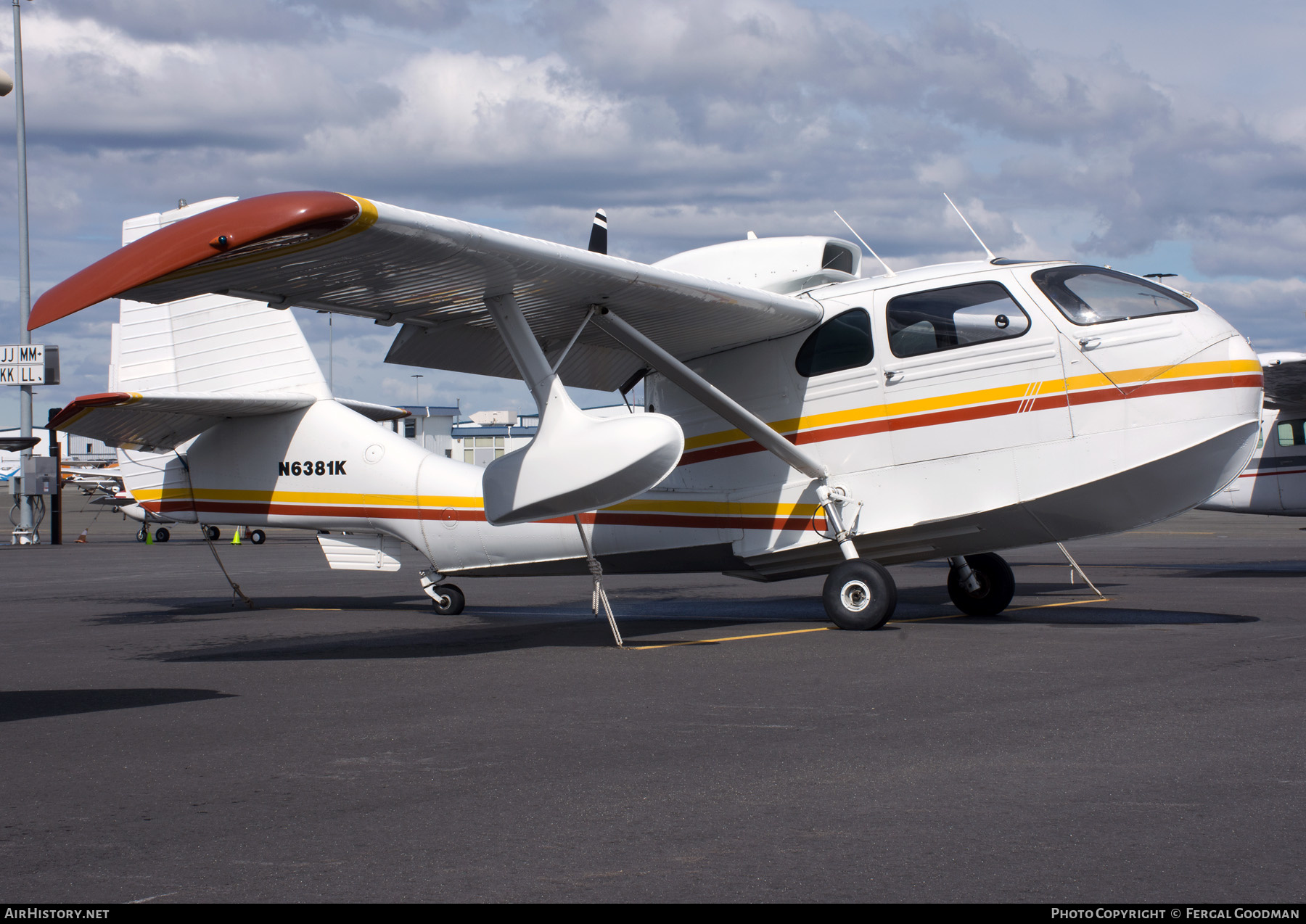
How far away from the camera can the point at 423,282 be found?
884 cm

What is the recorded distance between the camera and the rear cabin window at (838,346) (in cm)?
1012

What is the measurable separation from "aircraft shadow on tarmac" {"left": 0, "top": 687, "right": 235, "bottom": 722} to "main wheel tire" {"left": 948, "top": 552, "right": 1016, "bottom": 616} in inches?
286

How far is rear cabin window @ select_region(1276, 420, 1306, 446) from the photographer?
61.4ft

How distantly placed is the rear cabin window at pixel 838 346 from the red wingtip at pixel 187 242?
4957mm

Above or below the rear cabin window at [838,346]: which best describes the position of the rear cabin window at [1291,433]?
below

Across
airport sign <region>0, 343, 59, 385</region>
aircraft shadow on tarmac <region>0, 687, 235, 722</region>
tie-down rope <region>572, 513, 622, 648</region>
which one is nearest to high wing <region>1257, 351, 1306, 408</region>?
tie-down rope <region>572, 513, 622, 648</region>

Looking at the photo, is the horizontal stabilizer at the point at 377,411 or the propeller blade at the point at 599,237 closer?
the propeller blade at the point at 599,237

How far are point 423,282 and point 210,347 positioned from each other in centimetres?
581

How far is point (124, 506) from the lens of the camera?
36656 millimetres

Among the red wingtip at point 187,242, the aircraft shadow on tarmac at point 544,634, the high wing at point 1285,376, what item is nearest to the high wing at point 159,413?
the aircraft shadow on tarmac at point 544,634

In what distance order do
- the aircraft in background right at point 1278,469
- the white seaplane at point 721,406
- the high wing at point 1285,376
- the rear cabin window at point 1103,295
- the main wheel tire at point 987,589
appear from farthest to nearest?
Result: the aircraft in background right at point 1278,469
the high wing at point 1285,376
the main wheel tire at point 987,589
the rear cabin window at point 1103,295
the white seaplane at point 721,406

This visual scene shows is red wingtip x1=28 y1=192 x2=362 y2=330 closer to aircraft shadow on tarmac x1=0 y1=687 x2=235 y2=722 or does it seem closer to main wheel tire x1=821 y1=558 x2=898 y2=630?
aircraft shadow on tarmac x1=0 y1=687 x2=235 y2=722

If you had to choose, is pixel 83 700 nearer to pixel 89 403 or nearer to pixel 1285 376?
pixel 89 403

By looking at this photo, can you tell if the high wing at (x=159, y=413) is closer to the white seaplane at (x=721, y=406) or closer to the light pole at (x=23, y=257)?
the white seaplane at (x=721, y=406)
